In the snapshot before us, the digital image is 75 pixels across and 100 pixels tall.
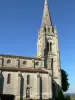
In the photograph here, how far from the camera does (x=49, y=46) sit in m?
56.2

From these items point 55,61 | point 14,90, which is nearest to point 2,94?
point 14,90

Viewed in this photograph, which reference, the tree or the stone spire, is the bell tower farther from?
the tree

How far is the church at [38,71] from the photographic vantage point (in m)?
42.9

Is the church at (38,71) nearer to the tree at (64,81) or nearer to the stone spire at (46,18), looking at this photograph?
the stone spire at (46,18)

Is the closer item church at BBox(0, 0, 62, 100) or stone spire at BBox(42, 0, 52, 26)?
church at BBox(0, 0, 62, 100)

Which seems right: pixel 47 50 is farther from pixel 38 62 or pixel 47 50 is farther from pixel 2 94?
pixel 2 94

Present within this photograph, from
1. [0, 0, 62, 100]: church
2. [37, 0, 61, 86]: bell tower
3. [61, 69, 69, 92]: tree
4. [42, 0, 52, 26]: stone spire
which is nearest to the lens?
[0, 0, 62, 100]: church

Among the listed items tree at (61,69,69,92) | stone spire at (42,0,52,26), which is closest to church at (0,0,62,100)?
stone spire at (42,0,52,26)

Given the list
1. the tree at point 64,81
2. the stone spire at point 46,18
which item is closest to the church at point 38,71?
the stone spire at point 46,18

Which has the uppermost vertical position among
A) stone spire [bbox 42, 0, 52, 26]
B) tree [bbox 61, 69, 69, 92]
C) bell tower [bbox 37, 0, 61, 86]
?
stone spire [bbox 42, 0, 52, 26]

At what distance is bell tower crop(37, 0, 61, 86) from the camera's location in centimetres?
5288

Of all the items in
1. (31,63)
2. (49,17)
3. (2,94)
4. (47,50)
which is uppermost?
(49,17)

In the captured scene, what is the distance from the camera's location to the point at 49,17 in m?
60.5

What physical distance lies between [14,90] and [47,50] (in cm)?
1791
